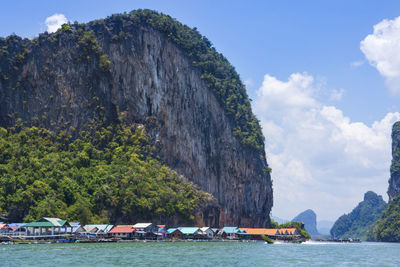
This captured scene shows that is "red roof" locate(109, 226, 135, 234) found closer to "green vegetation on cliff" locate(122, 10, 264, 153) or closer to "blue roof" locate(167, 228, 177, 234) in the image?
"blue roof" locate(167, 228, 177, 234)

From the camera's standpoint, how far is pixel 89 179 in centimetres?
12219

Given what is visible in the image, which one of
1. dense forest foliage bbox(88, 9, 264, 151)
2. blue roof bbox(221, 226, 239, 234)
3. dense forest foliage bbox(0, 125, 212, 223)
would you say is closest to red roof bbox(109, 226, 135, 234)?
dense forest foliage bbox(0, 125, 212, 223)

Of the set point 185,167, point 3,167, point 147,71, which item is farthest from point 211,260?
point 147,71

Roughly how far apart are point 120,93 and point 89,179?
32601 millimetres

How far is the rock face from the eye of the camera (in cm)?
14162

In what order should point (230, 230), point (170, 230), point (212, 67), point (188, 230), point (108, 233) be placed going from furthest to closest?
point (212, 67) < point (230, 230) < point (188, 230) < point (170, 230) < point (108, 233)

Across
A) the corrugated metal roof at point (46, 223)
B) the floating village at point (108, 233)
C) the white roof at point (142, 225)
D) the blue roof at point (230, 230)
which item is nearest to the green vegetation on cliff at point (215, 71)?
the blue roof at point (230, 230)

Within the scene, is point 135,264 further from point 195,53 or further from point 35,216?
point 195,53

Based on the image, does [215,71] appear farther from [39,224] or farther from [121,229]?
[39,224]

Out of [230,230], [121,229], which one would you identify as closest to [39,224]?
[121,229]

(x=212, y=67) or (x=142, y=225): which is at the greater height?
(x=212, y=67)

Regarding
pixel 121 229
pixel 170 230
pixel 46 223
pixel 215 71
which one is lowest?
pixel 170 230

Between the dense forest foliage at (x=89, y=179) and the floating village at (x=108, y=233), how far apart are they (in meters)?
5.00

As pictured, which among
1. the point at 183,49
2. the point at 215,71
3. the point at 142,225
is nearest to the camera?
the point at 142,225
